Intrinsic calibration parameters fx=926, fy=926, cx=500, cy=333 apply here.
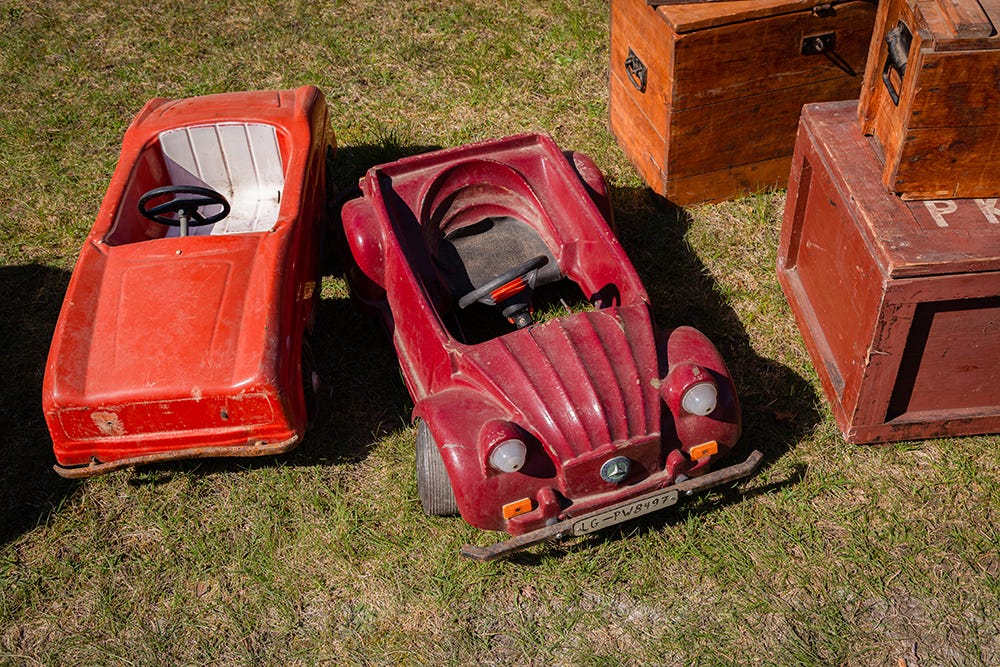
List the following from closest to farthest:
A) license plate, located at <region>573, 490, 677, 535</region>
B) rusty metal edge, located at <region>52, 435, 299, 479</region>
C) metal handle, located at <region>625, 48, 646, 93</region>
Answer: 1. license plate, located at <region>573, 490, 677, 535</region>
2. rusty metal edge, located at <region>52, 435, 299, 479</region>
3. metal handle, located at <region>625, 48, 646, 93</region>

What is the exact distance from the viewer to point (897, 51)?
3.53m

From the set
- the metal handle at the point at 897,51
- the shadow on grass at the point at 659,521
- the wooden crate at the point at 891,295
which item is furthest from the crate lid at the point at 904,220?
the shadow on grass at the point at 659,521

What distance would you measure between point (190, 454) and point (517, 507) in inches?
53.1

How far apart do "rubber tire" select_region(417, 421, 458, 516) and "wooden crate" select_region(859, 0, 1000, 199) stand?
2.07 meters

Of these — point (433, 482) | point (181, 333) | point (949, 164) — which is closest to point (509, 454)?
point (433, 482)

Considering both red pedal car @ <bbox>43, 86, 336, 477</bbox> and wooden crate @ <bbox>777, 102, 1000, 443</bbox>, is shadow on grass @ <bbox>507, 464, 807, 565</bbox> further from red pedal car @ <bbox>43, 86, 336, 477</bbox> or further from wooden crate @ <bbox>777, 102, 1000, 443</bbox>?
red pedal car @ <bbox>43, 86, 336, 477</bbox>

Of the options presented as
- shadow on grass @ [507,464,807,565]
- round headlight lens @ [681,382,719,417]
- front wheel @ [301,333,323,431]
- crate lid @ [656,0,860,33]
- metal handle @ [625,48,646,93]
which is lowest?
shadow on grass @ [507,464,807,565]

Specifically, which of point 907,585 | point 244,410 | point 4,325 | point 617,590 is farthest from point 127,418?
point 907,585

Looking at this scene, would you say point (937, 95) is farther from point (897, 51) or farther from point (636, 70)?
point (636, 70)

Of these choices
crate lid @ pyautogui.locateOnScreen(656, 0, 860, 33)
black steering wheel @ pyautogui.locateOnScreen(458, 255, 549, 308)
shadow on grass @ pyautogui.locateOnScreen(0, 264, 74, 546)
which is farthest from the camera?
crate lid @ pyautogui.locateOnScreen(656, 0, 860, 33)

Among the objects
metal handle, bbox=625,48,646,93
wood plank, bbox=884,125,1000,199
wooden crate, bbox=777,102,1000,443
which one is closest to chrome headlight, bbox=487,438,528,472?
wooden crate, bbox=777,102,1000,443

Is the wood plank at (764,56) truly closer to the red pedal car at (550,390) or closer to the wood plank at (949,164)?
the red pedal car at (550,390)

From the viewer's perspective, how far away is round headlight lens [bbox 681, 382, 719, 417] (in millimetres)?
3330

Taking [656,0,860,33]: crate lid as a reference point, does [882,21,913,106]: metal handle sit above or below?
above
